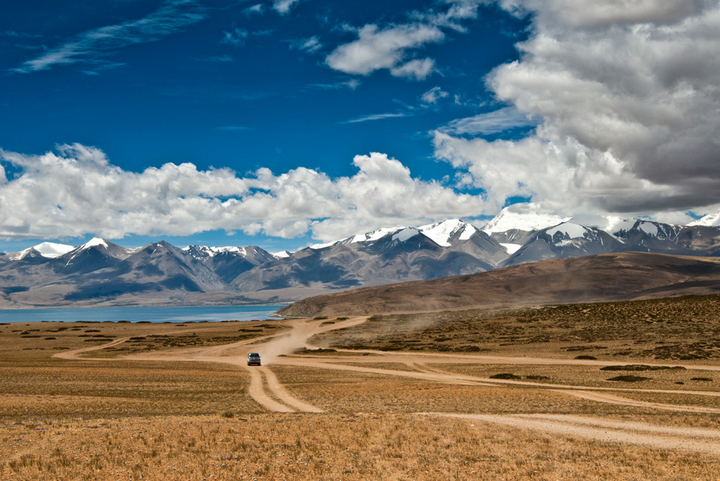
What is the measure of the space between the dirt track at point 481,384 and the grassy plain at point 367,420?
0.20m

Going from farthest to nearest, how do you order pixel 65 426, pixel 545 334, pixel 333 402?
pixel 545 334, pixel 333 402, pixel 65 426

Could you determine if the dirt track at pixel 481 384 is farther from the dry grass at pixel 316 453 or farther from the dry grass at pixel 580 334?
the dry grass at pixel 580 334

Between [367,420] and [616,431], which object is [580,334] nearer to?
[616,431]

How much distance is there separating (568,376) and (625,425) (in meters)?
23.6

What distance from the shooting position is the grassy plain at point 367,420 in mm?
16188

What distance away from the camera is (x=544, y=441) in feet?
65.4

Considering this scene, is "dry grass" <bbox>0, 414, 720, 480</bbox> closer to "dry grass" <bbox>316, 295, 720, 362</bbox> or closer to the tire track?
the tire track

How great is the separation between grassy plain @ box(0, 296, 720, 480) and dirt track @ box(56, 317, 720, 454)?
20cm

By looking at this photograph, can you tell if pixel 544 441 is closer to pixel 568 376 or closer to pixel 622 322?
pixel 568 376

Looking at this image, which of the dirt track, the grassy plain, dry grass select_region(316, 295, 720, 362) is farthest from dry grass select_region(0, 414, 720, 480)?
dry grass select_region(316, 295, 720, 362)

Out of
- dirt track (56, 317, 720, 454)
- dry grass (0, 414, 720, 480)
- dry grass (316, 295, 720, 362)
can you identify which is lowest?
dry grass (316, 295, 720, 362)

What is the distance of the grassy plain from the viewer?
16188 millimetres

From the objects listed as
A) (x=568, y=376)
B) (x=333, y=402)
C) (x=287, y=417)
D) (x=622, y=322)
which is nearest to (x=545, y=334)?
(x=622, y=322)

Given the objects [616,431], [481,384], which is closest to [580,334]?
[481,384]
